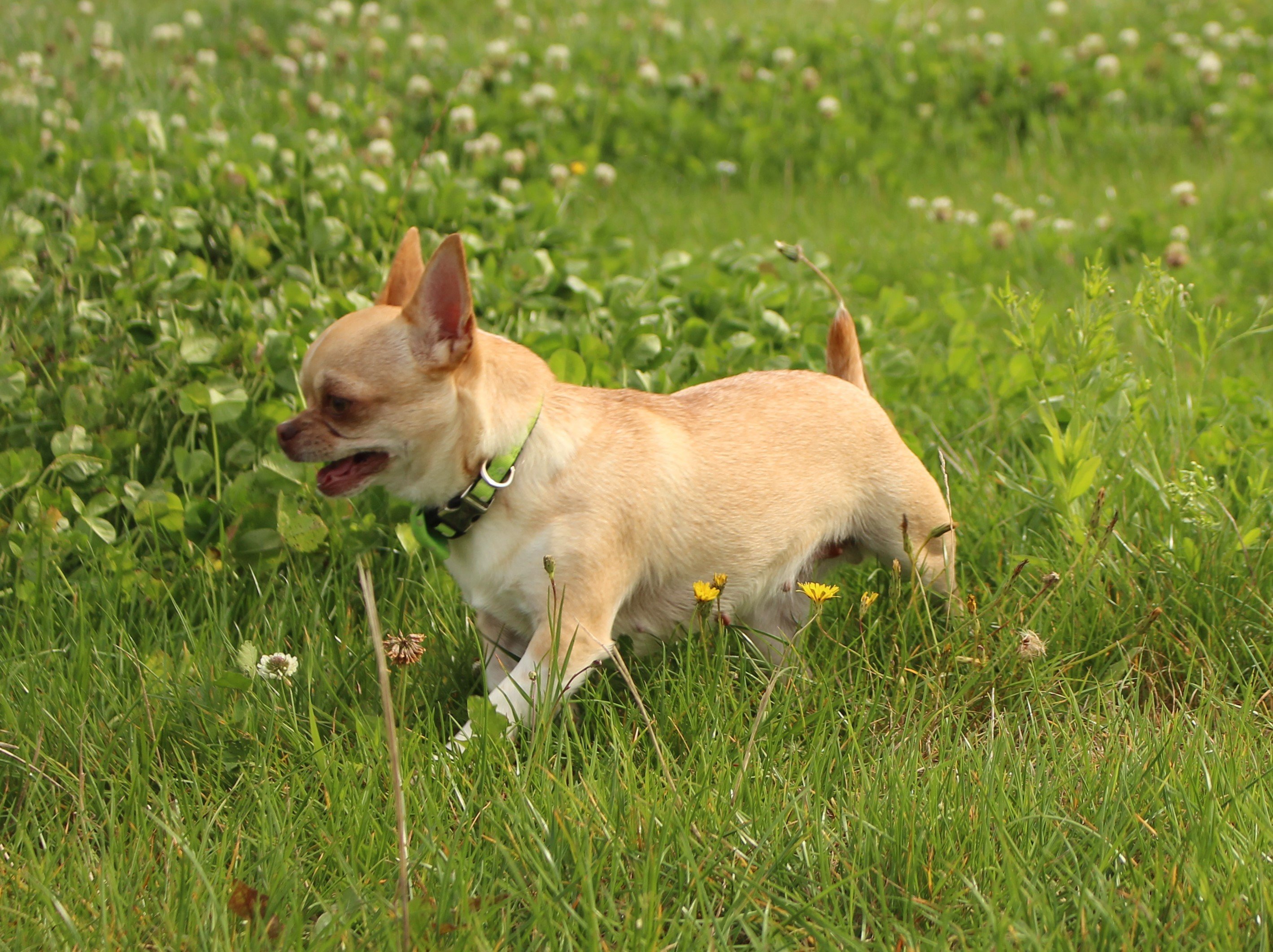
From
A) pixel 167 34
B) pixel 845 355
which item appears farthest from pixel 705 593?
pixel 167 34

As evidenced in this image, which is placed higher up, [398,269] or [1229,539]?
[398,269]

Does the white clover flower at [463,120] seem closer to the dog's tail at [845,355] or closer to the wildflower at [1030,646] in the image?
the dog's tail at [845,355]

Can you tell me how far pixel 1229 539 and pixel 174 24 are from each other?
25.0 feet

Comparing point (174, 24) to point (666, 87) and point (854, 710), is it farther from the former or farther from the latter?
point (854, 710)

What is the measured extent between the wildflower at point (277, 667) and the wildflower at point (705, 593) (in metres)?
0.89

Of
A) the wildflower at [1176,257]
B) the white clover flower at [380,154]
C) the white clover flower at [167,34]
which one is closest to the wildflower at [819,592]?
the wildflower at [1176,257]

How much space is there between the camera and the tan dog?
2.45m

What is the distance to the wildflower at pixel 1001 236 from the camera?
228 inches

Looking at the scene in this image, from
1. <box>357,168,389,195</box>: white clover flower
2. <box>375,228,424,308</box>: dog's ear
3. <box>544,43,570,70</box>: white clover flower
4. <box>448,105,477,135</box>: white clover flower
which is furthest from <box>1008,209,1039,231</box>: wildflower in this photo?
<box>375,228,424,308</box>: dog's ear

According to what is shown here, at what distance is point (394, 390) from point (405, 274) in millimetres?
426

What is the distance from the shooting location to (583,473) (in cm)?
254

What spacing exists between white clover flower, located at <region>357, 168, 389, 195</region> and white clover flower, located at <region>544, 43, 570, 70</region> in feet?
10.1

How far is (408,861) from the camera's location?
6.81 feet

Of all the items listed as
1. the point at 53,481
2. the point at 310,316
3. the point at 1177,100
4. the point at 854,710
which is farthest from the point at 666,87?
the point at 854,710
